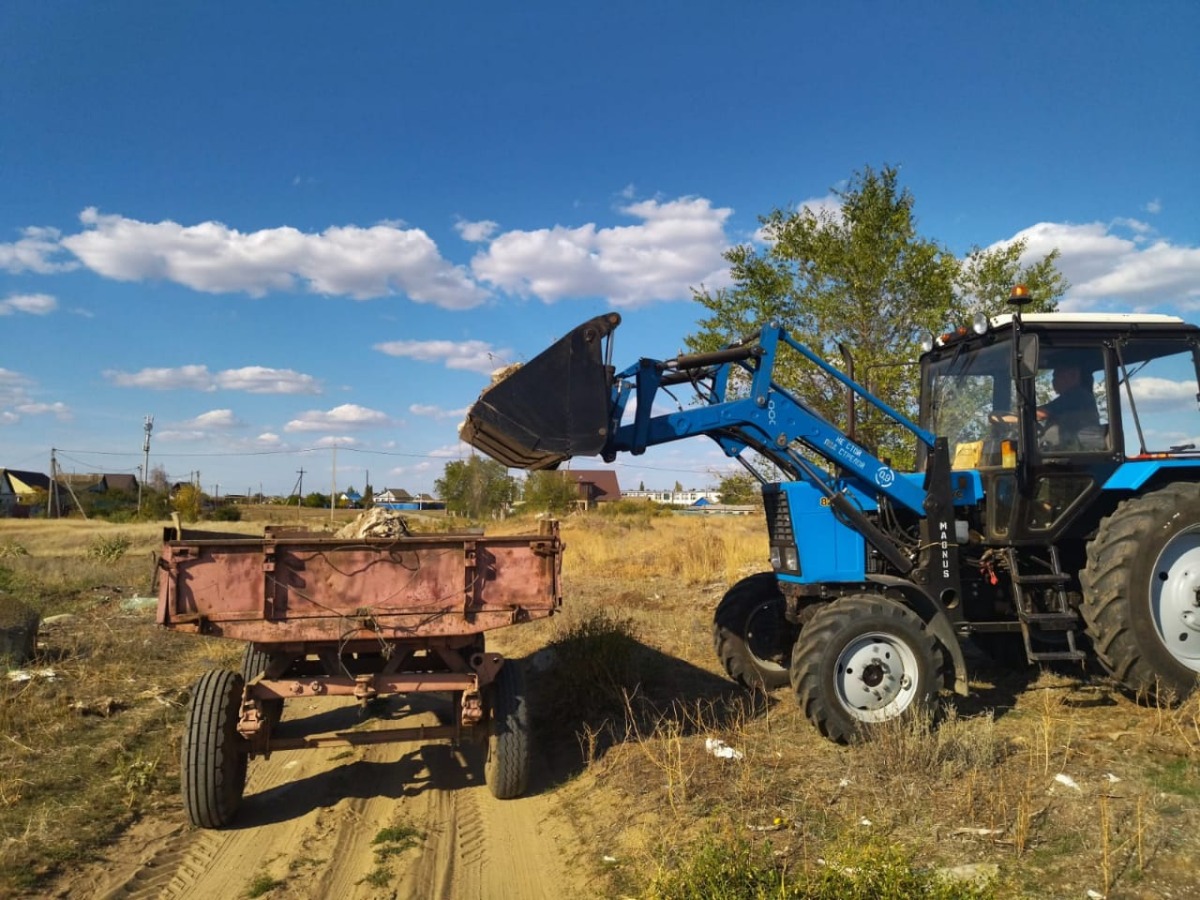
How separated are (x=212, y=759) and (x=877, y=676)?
4414 millimetres

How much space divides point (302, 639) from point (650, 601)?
821cm

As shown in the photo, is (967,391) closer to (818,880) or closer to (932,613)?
(932,613)

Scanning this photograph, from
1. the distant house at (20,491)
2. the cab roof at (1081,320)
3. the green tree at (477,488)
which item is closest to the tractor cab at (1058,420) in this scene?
the cab roof at (1081,320)

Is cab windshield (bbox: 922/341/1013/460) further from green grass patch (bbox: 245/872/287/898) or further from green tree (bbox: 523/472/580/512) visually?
green tree (bbox: 523/472/580/512)

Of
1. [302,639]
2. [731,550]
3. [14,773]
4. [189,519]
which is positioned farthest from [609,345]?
[189,519]

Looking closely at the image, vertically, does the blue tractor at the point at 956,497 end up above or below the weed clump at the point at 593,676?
above

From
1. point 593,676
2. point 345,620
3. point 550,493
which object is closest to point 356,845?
point 345,620

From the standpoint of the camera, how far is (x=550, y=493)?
4544 cm

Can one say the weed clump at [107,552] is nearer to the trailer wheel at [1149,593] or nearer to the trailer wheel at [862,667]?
the trailer wheel at [862,667]

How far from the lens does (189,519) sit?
40.6m

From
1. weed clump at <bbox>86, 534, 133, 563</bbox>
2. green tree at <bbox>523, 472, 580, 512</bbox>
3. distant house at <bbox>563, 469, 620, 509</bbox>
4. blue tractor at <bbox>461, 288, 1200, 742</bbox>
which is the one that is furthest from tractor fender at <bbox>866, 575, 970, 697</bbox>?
distant house at <bbox>563, 469, 620, 509</bbox>

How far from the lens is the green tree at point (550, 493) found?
147ft

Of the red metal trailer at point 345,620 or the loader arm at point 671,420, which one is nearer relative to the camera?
the red metal trailer at point 345,620

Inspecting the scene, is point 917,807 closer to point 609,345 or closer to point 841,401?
point 609,345
